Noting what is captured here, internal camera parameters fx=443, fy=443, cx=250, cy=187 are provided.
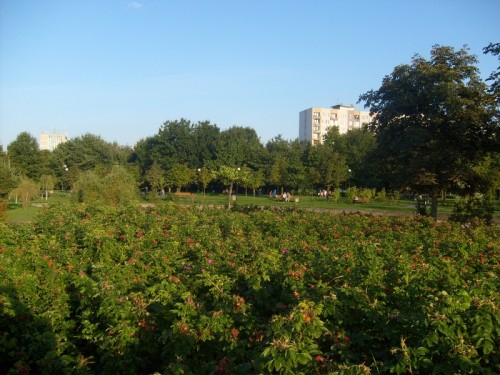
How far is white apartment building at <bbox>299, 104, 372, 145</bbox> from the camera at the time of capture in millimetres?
105812

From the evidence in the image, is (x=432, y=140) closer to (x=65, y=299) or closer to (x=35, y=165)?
(x=65, y=299)

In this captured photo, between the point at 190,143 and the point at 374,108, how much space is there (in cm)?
4971

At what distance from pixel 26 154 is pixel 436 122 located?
50061 millimetres

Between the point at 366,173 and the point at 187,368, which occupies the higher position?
the point at 366,173

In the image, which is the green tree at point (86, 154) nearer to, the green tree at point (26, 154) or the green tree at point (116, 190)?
the green tree at point (26, 154)

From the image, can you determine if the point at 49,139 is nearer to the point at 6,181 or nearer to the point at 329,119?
the point at 329,119

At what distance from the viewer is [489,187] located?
1786 centimetres

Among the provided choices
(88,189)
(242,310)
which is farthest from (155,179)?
(242,310)

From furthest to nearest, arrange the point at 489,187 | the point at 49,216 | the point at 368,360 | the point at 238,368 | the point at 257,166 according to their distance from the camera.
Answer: the point at 257,166 < the point at 489,187 < the point at 49,216 < the point at 368,360 < the point at 238,368

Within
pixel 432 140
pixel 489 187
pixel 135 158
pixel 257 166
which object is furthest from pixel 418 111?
pixel 135 158

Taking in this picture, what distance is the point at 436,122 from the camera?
53.4 feet

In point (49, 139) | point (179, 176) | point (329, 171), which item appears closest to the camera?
point (329, 171)

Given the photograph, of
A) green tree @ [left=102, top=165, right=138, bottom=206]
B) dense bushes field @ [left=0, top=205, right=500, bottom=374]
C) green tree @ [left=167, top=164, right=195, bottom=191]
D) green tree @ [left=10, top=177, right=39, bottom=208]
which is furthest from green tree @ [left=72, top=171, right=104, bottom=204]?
green tree @ [left=167, top=164, right=195, bottom=191]

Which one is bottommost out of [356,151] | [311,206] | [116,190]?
[311,206]
